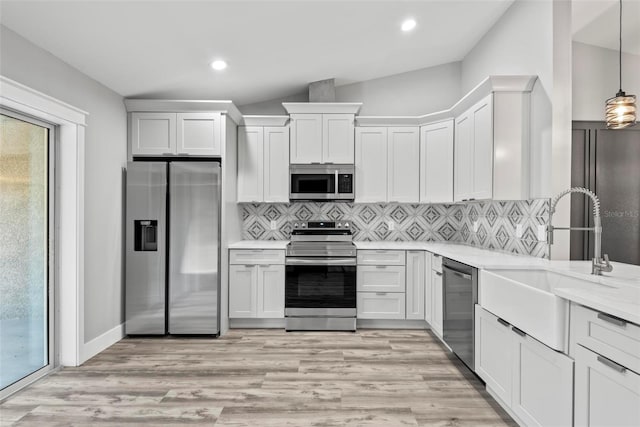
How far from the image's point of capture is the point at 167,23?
2.59m

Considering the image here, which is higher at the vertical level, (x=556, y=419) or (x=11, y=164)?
(x=11, y=164)

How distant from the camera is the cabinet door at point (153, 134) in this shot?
12.2ft

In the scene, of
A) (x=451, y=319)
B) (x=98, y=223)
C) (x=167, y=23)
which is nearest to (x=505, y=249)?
(x=451, y=319)

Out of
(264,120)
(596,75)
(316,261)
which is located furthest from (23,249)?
(596,75)

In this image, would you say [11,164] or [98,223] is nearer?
[11,164]

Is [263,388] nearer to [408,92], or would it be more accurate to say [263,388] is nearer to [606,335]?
[606,335]

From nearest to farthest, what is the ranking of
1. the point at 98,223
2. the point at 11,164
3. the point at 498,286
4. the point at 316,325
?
the point at 498,286
the point at 11,164
the point at 98,223
the point at 316,325

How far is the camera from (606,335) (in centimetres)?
138

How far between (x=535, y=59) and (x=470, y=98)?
0.56 meters

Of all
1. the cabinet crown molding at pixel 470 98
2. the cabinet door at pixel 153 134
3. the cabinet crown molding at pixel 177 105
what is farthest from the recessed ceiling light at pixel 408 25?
the cabinet door at pixel 153 134

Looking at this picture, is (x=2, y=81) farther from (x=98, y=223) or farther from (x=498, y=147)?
(x=498, y=147)

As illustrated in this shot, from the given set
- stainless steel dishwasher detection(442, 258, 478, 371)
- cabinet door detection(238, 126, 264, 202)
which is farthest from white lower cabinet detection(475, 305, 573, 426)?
cabinet door detection(238, 126, 264, 202)

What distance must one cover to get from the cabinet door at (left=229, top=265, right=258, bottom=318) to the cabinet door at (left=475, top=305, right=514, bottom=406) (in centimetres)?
225

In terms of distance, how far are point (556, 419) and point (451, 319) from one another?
1394 mm
